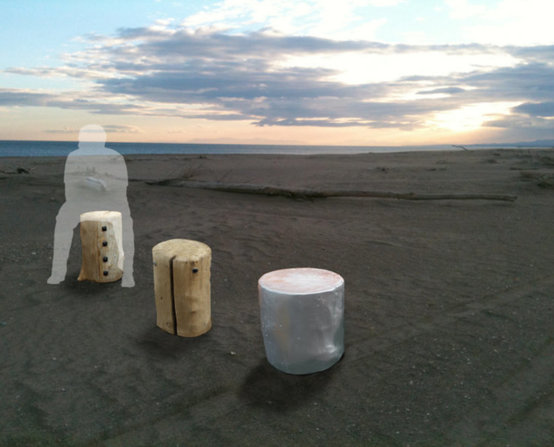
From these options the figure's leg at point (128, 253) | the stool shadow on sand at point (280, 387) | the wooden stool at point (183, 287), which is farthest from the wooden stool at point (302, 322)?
the figure's leg at point (128, 253)

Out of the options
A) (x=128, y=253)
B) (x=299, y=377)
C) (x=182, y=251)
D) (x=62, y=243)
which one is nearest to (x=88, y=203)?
(x=62, y=243)

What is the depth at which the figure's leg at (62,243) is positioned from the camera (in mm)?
5871

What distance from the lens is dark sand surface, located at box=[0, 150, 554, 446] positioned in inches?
118

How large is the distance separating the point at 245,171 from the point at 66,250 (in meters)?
10.6

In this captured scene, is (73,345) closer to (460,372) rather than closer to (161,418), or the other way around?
(161,418)

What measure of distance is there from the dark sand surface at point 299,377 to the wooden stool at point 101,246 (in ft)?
0.58

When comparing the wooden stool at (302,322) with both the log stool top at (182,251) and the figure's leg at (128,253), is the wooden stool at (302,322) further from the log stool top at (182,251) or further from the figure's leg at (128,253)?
the figure's leg at (128,253)

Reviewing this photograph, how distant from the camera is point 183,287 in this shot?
4.11 metres

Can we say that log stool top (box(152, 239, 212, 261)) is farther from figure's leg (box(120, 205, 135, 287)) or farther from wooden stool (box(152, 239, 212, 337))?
figure's leg (box(120, 205, 135, 287))

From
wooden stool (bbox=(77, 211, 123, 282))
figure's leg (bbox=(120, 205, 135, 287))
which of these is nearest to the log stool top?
wooden stool (bbox=(77, 211, 123, 282))

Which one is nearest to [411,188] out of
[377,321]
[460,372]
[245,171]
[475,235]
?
[475,235]

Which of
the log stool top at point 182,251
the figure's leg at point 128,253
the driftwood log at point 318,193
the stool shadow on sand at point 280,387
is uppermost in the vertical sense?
the log stool top at point 182,251

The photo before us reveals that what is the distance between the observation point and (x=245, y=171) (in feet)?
55.8

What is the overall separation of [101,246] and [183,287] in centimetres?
193
